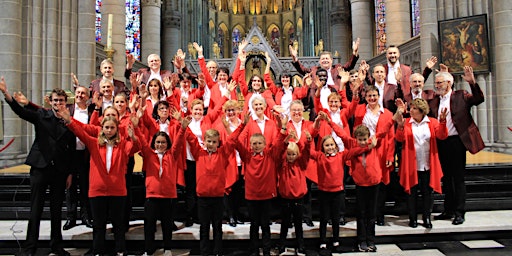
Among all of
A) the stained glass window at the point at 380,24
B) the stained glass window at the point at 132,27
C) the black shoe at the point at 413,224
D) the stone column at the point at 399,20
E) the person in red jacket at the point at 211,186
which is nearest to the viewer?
the person in red jacket at the point at 211,186

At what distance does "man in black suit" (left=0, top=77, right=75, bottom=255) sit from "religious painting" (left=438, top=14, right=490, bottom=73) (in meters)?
8.80

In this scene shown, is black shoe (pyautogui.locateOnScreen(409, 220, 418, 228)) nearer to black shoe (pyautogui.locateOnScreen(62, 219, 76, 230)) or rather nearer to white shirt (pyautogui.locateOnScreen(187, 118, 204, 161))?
white shirt (pyautogui.locateOnScreen(187, 118, 204, 161))

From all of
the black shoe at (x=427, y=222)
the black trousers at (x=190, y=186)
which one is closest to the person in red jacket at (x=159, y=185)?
the black trousers at (x=190, y=186)

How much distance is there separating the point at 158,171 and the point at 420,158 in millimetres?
3170

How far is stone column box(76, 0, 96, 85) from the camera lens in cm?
952

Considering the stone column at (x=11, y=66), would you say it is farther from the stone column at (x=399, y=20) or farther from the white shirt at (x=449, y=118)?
the stone column at (x=399, y=20)

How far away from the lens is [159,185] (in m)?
4.34

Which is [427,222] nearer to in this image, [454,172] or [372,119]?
[454,172]

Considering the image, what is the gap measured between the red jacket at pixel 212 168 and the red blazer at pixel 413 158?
2.10 metres

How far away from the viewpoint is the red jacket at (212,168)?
428 centimetres

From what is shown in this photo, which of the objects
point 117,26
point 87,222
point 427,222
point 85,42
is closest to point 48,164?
point 87,222

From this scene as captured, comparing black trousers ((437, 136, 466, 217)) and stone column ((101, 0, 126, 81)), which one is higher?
stone column ((101, 0, 126, 81))

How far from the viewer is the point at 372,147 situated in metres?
4.45

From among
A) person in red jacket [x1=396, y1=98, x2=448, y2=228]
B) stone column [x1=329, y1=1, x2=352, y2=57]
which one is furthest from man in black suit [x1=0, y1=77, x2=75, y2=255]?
stone column [x1=329, y1=1, x2=352, y2=57]
